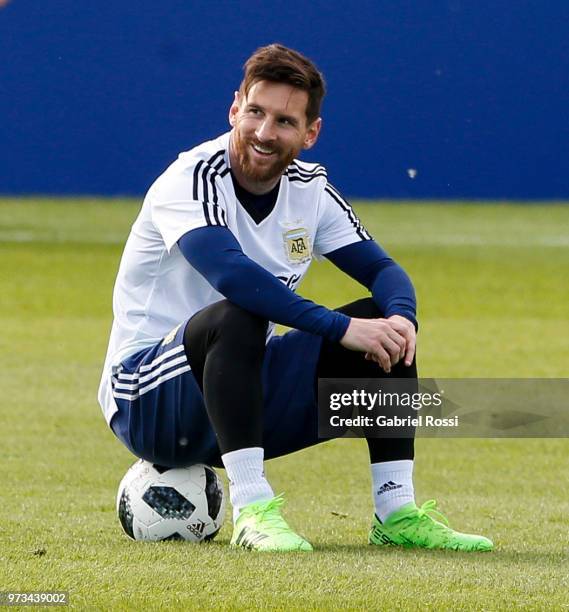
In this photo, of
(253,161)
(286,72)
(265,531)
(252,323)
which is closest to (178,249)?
(253,161)

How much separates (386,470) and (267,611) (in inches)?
42.9

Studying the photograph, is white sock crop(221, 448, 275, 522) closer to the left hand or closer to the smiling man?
the smiling man

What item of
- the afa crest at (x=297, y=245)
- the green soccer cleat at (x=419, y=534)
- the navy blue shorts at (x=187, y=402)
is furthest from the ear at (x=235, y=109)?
the green soccer cleat at (x=419, y=534)

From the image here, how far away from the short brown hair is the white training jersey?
22cm

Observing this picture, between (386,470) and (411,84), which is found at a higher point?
(411,84)

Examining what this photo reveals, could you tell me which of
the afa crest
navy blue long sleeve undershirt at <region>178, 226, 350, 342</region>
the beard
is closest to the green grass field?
navy blue long sleeve undershirt at <region>178, 226, 350, 342</region>

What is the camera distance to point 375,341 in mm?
3557

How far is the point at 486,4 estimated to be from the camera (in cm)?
1518

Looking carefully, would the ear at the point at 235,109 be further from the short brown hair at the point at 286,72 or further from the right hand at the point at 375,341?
the right hand at the point at 375,341

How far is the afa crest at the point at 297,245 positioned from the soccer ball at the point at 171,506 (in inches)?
26.5

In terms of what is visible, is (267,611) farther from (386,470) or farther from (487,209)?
(487,209)

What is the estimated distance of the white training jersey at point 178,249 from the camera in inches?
150

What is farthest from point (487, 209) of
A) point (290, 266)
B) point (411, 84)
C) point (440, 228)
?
point (290, 266)

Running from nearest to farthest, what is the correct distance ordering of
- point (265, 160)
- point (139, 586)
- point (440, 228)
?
point (139, 586) < point (265, 160) < point (440, 228)
